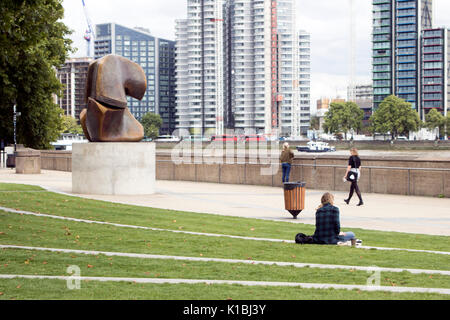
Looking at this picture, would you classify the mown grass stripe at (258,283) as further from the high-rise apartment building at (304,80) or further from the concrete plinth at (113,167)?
the high-rise apartment building at (304,80)

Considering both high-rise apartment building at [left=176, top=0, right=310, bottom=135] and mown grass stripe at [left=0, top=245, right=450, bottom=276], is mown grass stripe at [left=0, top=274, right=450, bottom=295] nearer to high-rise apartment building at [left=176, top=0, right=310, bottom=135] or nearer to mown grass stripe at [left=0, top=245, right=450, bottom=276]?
mown grass stripe at [left=0, top=245, right=450, bottom=276]

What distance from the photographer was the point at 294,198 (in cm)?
1698

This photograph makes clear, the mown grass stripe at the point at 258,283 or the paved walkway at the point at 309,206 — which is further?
the paved walkway at the point at 309,206

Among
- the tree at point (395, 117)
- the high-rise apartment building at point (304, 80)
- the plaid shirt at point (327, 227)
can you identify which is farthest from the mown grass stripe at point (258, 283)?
the high-rise apartment building at point (304, 80)

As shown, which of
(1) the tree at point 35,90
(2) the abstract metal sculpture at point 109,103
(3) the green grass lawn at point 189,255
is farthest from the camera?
(1) the tree at point 35,90

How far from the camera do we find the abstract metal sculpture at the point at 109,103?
2330 centimetres

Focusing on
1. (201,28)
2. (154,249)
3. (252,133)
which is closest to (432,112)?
(252,133)

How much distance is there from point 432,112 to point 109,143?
13579 centimetres

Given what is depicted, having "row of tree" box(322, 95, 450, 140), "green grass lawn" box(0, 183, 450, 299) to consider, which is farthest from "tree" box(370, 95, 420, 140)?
"green grass lawn" box(0, 183, 450, 299)

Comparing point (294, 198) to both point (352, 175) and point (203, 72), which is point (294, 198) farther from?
point (203, 72)

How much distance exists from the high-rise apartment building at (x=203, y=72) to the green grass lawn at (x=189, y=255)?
171 metres

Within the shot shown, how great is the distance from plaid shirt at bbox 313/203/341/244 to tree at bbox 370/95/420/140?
400 ft

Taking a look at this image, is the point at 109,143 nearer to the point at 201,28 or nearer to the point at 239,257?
the point at 239,257
